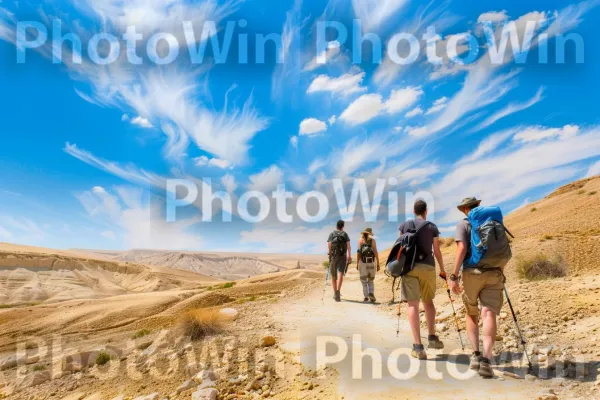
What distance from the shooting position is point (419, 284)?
17.3ft

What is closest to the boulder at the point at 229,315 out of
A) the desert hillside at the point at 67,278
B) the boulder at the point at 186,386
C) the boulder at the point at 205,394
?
the boulder at the point at 186,386

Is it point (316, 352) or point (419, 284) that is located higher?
point (419, 284)

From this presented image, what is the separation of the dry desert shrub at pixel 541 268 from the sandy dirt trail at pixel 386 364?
5.92m

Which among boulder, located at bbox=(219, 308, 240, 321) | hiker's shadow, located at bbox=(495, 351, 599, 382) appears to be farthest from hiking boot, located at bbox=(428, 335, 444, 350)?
boulder, located at bbox=(219, 308, 240, 321)

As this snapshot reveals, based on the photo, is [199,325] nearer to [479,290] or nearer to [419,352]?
[419,352]

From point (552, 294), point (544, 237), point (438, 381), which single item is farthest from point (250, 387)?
point (544, 237)

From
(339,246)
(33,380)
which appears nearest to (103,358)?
(33,380)

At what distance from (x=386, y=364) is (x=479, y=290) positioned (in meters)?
1.56

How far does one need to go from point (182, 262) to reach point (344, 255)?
117 meters

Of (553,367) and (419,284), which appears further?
(419,284)

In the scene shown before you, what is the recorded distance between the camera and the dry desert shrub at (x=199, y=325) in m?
7.27

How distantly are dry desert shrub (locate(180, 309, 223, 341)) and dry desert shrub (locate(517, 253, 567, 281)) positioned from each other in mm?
9847

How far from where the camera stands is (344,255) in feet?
33.8

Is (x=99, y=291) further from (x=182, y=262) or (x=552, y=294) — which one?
(x=182, y=262)
